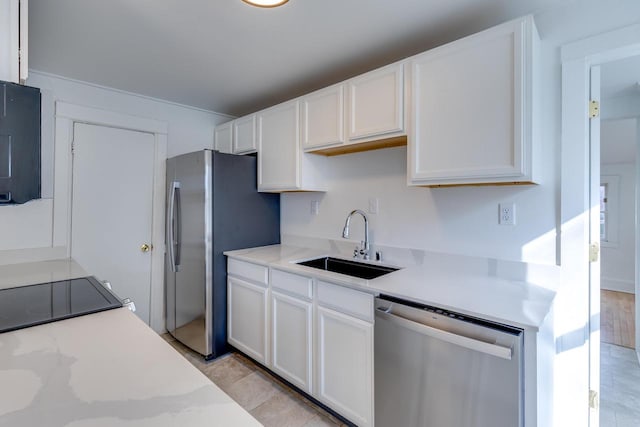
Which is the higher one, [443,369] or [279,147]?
[279,147]

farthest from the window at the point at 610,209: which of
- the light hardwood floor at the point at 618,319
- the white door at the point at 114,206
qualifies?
the white door at the point at 114,206

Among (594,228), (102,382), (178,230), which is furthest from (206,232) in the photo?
(594,228)

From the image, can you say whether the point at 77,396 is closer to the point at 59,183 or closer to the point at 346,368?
the point at 346,368

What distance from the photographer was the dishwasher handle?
1.13 m

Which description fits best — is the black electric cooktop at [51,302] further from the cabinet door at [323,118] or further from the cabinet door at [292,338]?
the cabinet door at [323,118]

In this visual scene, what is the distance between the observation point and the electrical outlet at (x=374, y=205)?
230 centimetres

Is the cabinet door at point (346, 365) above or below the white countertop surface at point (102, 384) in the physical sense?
below

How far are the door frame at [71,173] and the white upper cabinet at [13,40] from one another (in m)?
1.57

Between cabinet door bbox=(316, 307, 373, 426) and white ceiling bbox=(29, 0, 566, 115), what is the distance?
161cm

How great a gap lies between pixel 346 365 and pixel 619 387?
1970 millimetres

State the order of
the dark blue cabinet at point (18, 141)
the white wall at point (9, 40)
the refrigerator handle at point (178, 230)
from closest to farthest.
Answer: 1. the dark blue cabinet at point (18, 141)
2. the white wall at point (9, 40)
3. the refrigerator handle at point (178, 230)

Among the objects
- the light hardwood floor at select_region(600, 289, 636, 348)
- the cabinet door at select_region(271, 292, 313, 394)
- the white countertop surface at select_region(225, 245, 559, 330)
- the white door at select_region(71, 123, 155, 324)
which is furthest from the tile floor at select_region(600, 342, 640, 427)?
the white door at select_region(71, 123, 155, 324)

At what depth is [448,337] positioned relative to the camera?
4.13 ft

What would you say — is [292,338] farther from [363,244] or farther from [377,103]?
[377,103]
